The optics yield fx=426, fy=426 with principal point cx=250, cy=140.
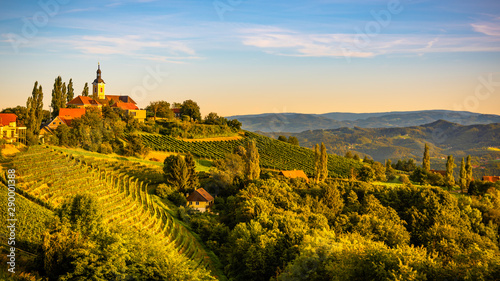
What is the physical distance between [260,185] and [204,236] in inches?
487

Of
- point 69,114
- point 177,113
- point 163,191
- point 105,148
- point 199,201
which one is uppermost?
point 177,113

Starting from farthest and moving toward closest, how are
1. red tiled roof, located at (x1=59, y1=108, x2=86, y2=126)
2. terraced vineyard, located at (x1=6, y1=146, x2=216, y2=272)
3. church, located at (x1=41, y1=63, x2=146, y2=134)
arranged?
red tiled roof, located at (x1=59, y1=108, x2=86, y2=126)
church, located at (x1=41, y1=63, x2=146, y2=134)
terraced vineyard, located at (x1=6, y1=146, x2=216, y2=272)

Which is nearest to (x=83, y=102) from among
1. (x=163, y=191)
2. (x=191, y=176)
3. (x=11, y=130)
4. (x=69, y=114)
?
(x=69, y=114)

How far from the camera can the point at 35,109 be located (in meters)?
48.0

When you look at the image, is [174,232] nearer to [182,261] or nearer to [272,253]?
[272,253]

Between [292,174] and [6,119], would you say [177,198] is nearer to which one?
[6,119]

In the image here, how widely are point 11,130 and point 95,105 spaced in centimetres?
3662

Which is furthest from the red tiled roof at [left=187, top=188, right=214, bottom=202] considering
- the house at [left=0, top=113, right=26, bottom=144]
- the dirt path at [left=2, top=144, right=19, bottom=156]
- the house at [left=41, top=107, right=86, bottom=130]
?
the house at [left=41, top=107, right=86, bottom=130]

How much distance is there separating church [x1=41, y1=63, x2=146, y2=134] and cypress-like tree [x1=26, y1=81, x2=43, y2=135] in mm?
5475

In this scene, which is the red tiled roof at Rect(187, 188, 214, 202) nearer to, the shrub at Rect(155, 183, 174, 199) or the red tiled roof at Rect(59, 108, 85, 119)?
the shrub at Rect(155, 183, 174, 199)

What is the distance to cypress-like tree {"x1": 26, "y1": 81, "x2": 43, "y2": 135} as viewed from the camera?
41409mm

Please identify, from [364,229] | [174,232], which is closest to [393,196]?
[364,229]

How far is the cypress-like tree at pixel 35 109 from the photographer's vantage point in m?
41.4

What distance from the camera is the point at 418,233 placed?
134 feet
